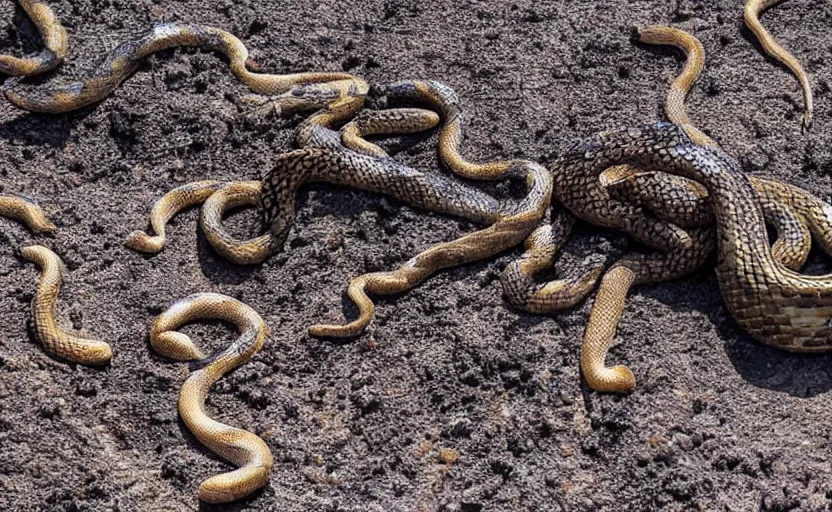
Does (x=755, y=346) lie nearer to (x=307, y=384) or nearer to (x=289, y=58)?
(x=307, y=384)

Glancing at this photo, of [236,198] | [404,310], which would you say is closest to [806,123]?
[404,310]

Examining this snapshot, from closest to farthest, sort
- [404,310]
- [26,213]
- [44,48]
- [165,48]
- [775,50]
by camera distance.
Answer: [404,310] → [26,213] → [775,50] → [165,48] → [44,48]

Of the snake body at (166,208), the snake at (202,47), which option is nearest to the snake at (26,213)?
the snake body at (166,208)

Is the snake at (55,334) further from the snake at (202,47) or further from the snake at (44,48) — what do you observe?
the snake at (44,48)

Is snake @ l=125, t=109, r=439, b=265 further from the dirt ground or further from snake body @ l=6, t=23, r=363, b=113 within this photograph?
snake body @ l=6, t=23, r=363, b=113

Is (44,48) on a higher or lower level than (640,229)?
higher

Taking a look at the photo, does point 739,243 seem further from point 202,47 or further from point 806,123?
point 202,47

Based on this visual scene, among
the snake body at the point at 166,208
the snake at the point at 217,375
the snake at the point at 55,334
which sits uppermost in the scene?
the snake body at the point at 166,208

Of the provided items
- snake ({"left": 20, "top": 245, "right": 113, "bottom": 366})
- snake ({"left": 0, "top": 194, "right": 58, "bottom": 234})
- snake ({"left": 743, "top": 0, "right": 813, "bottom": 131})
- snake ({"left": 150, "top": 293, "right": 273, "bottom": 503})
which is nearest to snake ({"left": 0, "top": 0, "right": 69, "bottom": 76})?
snake ({"left": 0, "top": 194, "right": 58, "bottom": 234})

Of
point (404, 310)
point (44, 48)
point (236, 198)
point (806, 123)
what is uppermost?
point (44, 48)
